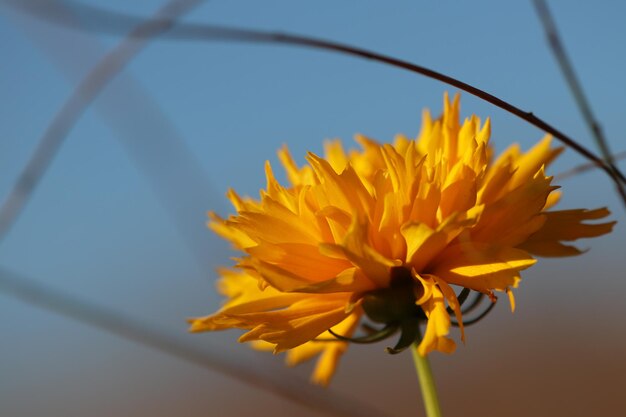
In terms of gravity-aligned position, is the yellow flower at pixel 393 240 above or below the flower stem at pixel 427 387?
above

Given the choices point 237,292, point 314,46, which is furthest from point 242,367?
point 314,46

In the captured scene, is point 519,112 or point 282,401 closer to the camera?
point 519,112

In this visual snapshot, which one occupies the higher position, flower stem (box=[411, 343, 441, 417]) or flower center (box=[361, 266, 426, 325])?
flower center (box=[361, 266, 426, 325])

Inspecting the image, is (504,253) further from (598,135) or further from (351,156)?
(351,156)
